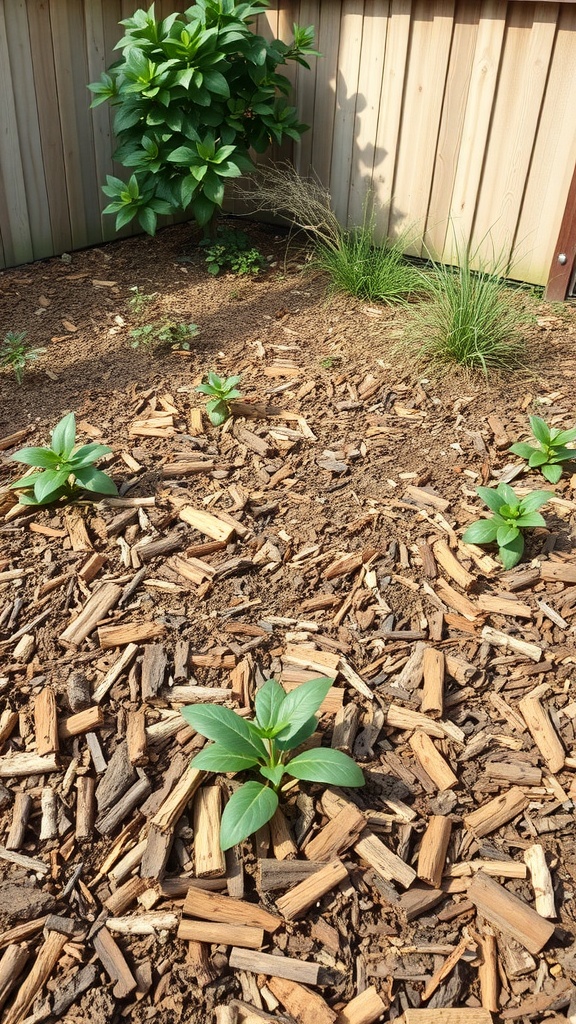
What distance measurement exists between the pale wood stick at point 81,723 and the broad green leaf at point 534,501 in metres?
1.44

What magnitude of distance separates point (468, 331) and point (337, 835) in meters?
2.48

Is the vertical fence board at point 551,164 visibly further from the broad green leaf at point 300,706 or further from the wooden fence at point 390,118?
the broad green leaf at point 300,706

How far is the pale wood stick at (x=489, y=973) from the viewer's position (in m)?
1.50

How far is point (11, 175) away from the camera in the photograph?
453 cm

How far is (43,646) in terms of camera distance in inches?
87.0

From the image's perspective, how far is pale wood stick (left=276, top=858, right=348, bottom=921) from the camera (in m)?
1.62

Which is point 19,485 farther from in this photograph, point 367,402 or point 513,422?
point 513,422

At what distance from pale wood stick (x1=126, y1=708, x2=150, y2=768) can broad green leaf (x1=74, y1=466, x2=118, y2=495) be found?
895 millimetres

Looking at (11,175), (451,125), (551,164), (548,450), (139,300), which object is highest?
(451,125)

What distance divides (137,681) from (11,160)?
12.1 feet

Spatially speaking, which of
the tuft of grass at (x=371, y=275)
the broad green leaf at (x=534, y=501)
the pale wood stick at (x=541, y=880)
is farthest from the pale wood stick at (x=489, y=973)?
the tuft of grass at (x=371, y=275)

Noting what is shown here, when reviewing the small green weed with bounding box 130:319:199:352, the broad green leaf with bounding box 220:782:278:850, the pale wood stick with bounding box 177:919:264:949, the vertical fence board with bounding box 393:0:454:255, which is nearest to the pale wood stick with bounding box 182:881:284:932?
the pale wood stick with bounding box 177:919:264:949

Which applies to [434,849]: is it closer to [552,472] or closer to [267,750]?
[267,750]

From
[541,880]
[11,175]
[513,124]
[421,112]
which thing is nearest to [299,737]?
[541,880]
